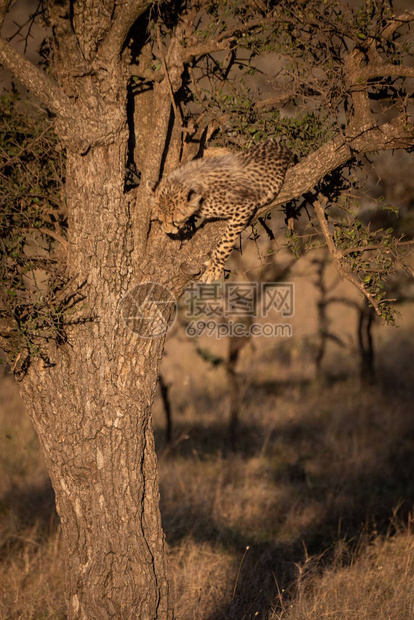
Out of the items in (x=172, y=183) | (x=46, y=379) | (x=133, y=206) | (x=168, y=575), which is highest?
(x=172, y=183)

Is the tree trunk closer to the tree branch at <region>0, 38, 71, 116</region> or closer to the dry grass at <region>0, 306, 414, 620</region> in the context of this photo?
the tree branch at <region>0, 38, 71, 116</region>

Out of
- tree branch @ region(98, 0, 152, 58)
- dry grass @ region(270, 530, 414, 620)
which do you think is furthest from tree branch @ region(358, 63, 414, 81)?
dry grass @ region(270, 530, 414, 620)

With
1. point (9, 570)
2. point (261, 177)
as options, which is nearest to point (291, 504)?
point (9, 570)

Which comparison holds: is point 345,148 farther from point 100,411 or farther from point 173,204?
point 100,411

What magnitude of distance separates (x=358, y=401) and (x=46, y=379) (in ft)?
23.7

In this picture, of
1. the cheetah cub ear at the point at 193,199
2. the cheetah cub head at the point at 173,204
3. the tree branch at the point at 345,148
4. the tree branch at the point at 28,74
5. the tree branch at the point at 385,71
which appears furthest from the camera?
the cheetah cub ear at the point at 193,199

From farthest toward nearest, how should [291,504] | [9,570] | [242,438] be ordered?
[242,438] < [291,504] < [9,570]

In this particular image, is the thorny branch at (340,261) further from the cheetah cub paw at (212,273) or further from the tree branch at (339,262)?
the cheetah cub paw at (212,273)

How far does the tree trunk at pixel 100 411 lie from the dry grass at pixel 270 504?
61 centimetres

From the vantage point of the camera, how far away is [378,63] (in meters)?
3.33

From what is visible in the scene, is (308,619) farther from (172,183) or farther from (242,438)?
(242,438)

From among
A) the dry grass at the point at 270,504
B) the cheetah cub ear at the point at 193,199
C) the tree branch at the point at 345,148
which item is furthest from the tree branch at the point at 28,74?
the dry grass at the point at 270,504

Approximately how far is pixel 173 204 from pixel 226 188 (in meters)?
0.57

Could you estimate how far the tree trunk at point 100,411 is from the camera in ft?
10.4
